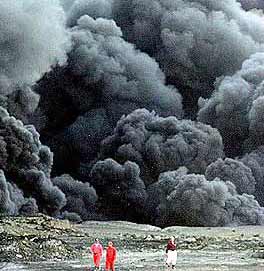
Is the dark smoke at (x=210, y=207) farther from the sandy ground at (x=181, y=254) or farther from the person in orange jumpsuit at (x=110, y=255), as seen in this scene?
the person in orange jumpsuit at (x=110, y=255)

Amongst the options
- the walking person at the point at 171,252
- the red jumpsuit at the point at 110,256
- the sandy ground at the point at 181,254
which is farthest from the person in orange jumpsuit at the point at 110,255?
the sandy ground at the point at 181,254

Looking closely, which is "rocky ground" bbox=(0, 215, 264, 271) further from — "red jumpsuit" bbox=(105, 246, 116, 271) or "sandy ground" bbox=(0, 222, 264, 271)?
"red jumpsuit" bbox=(105, 246, 116, 271)

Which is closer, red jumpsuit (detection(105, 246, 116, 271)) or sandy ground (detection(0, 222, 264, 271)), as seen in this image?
red jumpsuit (detection(105, 246, 116, 271))

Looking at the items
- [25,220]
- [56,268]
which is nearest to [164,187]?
[25,220]

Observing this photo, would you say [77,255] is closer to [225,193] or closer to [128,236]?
[128,236]

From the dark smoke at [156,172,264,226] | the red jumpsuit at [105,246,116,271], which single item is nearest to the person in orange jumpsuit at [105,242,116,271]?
the red jumpsuit at [105,246,116,271]

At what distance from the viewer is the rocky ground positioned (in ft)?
142

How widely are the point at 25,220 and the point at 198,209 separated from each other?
3510 centimetres

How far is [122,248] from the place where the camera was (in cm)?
5916

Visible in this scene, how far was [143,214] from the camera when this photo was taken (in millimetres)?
117375

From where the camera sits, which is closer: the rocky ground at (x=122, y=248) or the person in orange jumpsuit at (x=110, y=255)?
the person in orange jumpsuit at (x=110, y=255)

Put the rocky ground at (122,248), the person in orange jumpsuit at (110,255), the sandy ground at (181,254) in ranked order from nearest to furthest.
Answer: the person in orange jumpsuit at (110,255) < the sandy ground at (181,254) < the rocky ground at (122,248)

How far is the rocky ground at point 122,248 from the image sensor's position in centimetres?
4325

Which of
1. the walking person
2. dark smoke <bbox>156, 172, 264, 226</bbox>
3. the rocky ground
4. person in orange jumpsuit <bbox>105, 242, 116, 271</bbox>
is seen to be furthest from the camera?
dark smoke <bbox>156, 172, 264, 226</bbox>
